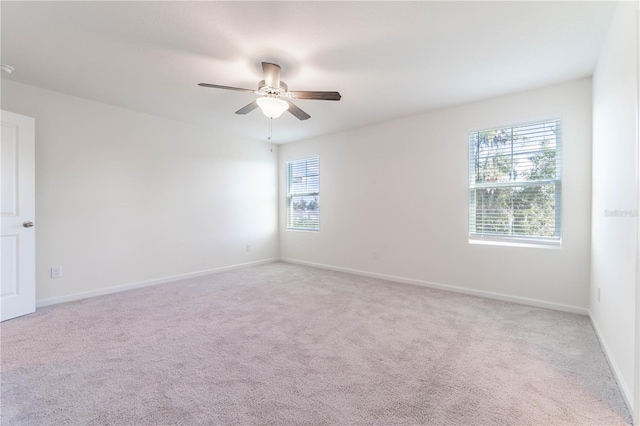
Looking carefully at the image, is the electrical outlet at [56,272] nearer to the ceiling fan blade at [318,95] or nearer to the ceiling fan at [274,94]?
the ceiling fan at [274,94]

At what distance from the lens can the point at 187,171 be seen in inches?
175

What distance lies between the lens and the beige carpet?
151cm

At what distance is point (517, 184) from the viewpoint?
3.25 metres

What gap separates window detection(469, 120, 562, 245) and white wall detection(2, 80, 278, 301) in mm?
3877

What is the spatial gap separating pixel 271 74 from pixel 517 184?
9.98 feet

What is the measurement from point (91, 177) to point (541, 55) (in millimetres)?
5118

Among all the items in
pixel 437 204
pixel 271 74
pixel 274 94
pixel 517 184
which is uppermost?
pixel 271 74

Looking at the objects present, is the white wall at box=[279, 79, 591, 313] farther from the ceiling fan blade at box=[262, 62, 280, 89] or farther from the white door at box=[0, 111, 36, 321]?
the white door at box=[0, 111, 36, 321]

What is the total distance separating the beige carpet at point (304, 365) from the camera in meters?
1.51

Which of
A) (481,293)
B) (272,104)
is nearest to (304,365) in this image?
(272,104)

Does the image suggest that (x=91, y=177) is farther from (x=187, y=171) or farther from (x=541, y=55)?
(x=541, y=55)

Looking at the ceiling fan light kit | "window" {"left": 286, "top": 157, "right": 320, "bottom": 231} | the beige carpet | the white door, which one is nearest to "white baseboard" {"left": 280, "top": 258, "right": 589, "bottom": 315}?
the beige carpet

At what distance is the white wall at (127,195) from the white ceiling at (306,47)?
0.43 m

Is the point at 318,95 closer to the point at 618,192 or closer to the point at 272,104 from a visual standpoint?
the point at 272,104
